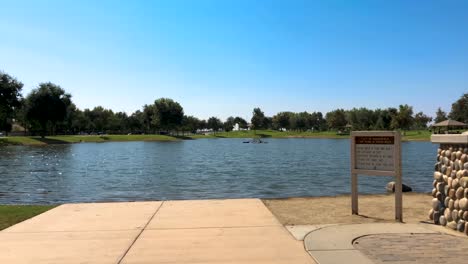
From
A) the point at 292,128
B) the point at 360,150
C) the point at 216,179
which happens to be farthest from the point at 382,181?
the point at 292,128

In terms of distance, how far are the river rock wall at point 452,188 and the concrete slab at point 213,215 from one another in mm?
3060

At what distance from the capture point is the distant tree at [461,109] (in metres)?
105

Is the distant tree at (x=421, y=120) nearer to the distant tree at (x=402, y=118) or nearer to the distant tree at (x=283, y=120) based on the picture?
the distant tree at (x=402, y=118)

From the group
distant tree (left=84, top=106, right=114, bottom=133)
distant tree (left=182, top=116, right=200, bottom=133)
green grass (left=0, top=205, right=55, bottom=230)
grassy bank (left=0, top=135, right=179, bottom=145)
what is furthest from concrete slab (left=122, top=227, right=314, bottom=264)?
distant tree (left=182, top=116, right=200, bottom=133)

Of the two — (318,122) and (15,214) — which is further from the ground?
(318,122)

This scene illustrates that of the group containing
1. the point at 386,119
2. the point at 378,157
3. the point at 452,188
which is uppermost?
the point at 386,119

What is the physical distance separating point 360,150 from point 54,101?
3826 inches

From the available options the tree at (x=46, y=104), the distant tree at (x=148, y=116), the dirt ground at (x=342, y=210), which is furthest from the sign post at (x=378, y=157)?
the distant tree at (x=148, y=116)

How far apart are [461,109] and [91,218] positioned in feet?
375

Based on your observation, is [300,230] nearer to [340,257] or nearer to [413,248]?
[340,257]

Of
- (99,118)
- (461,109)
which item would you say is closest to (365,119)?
(461,109)

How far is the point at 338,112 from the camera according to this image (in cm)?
16238

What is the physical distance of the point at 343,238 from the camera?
24.6ft

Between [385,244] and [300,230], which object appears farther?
[300,230]
